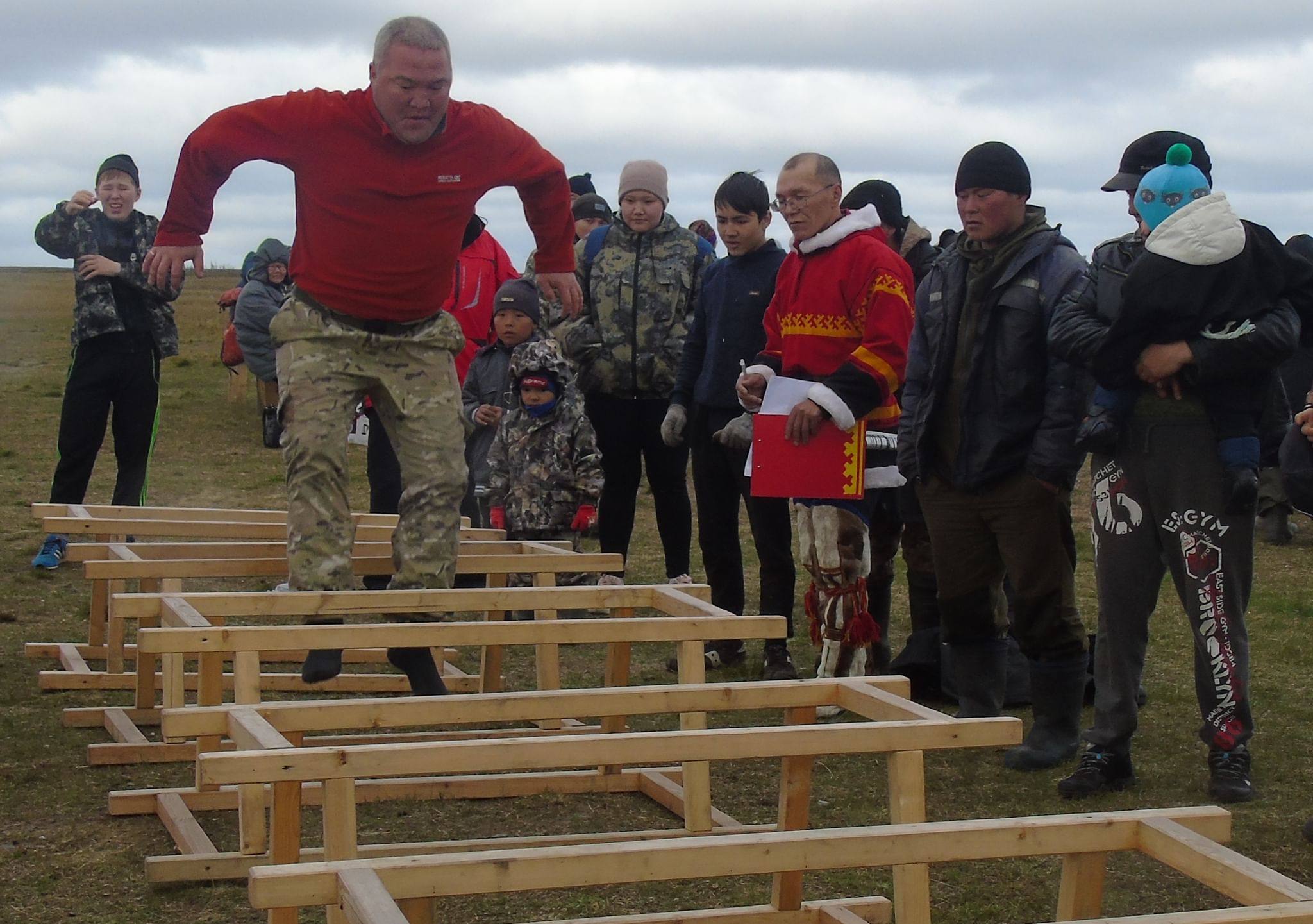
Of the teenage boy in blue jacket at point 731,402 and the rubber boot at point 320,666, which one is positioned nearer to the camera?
the rubber boot at point 320,666

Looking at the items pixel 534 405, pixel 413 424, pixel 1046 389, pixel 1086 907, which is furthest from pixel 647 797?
pixel 534 405

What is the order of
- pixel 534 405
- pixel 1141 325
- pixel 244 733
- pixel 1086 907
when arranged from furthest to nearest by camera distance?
pixel 534 405 → pixel 1141 325 → pixel 244 733 → pixel 1086 907

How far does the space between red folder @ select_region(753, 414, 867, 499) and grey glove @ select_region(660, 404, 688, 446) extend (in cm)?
118

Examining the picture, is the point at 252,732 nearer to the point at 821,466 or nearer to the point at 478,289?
the point at 821,466

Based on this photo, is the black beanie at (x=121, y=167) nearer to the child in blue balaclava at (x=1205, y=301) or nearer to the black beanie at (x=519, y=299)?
the black beanie at (x=519, y=299)

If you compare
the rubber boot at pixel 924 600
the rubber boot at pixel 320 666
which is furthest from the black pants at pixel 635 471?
the rubber boot at pixel 320 666

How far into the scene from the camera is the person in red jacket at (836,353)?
18.9ft

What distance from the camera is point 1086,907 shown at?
3.03 m

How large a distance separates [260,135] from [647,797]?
8.02 feet

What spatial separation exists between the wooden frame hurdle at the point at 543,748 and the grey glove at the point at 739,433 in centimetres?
203

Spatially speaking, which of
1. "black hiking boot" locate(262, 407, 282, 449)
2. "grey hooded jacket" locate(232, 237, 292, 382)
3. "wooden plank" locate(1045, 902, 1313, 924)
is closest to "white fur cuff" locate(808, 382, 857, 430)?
"wooden plank" locate(1045, 902, 1313, 924)

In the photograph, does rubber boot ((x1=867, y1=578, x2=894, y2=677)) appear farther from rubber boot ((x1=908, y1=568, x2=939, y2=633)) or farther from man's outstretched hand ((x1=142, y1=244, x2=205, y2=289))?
man's outstretched hand ((x1=142, y1=244, x2=205, y2=289))

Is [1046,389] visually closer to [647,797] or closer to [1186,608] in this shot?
[1186,608]

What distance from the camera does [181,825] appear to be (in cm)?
445
